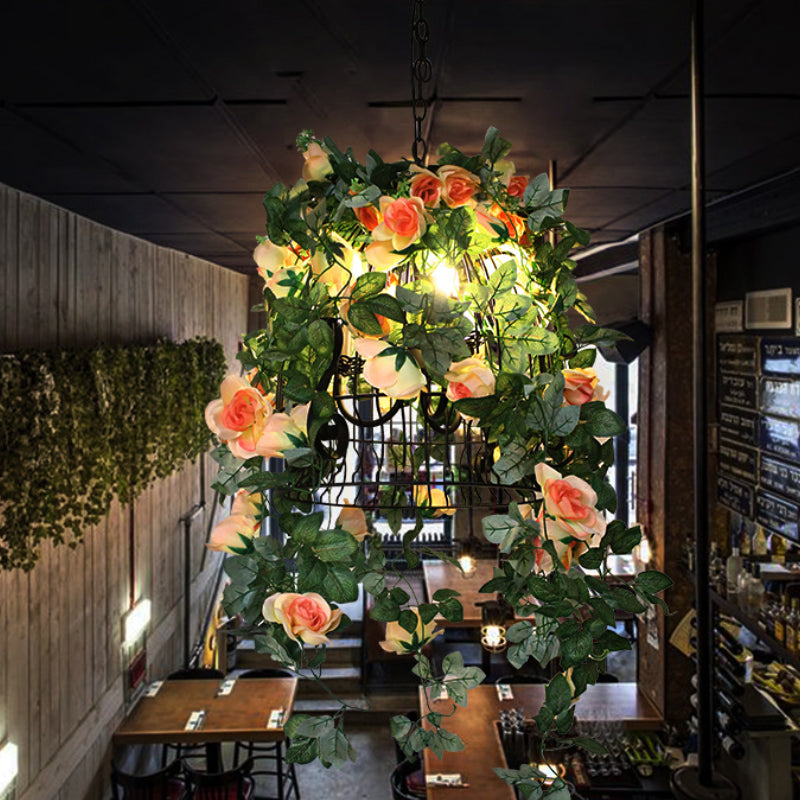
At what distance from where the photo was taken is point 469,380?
113 cm

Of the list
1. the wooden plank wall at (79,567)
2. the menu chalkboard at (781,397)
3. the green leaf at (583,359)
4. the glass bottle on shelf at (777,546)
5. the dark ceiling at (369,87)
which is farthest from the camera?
the glass bottle on shelf at (777,546)

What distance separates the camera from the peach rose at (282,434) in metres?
1.15

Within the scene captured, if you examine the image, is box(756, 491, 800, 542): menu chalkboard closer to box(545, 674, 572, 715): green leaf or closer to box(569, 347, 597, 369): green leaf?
box(569, 347, 597, 369): green leaf

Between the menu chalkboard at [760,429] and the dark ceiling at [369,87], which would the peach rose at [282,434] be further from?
the menu chalkboard at [760,429]

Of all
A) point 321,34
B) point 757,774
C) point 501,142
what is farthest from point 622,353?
point 501,142

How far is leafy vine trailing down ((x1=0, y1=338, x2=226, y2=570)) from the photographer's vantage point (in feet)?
11.8

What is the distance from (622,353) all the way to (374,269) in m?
4.57

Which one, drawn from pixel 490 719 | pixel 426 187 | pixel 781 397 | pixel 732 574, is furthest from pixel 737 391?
pixel 426 187

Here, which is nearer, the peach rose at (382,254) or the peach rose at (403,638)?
the peach rose at (382,254)

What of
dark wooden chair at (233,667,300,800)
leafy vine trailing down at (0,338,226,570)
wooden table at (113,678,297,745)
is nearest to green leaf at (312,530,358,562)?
leafy vine trailing down at (0,338,226,570)

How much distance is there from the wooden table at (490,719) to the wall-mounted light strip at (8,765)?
7.01ft

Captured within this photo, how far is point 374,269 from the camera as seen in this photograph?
1.23 m

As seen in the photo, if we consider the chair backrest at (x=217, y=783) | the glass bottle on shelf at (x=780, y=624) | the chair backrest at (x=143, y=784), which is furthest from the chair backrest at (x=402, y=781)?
the glass bottle on shelf at (x=780, y=624)

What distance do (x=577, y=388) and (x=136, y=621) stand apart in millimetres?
5287
